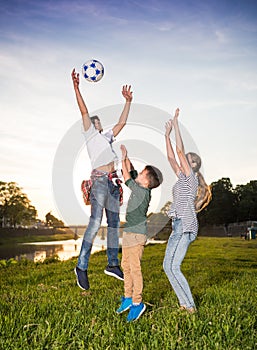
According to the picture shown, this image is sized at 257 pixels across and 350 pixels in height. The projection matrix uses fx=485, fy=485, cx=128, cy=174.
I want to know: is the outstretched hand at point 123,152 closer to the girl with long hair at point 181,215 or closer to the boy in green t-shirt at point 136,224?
the boy in green t-shirt at point 136,224

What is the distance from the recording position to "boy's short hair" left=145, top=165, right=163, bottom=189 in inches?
208

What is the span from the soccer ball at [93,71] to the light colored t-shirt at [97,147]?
64cm

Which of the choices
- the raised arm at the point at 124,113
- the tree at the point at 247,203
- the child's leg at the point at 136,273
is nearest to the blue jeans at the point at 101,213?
the child's leg at the point at 136,273

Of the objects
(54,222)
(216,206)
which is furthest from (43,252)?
(216,206)

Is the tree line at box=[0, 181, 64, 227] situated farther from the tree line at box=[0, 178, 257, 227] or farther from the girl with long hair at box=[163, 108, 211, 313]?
the girl with long hair at box=[163, 108, 211, 313]

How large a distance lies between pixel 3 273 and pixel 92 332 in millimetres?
8165

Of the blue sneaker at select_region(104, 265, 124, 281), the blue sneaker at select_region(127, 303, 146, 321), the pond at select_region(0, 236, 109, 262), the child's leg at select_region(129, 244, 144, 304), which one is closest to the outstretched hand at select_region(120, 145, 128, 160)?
the child's leg at select_region(129, 244, 144, 304)

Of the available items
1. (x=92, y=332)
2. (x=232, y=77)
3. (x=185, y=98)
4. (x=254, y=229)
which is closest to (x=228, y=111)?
(x=232, y=77)

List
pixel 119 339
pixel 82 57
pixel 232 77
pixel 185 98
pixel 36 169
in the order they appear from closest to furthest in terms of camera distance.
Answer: pixel 119 339 < pixel 82 57 < pixel 185 98 < pixel 36 169 < pixel 232 77

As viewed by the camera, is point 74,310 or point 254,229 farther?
point 254,229

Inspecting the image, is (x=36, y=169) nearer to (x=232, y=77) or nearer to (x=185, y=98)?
(x=185, y=98)

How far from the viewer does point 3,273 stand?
12.4 m

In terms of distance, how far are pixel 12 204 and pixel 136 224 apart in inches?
1873

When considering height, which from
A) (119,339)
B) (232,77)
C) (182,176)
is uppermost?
(232,77)
